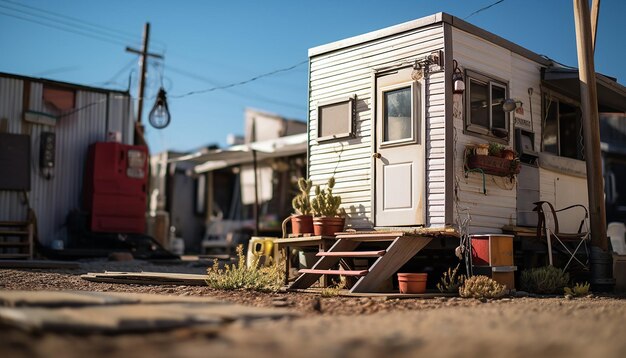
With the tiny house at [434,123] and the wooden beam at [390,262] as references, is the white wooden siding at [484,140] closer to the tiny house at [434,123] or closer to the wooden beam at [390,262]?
the tiny house at [434,123]

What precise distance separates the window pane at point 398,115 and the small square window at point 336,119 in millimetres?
599

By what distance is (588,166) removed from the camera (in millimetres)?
9523

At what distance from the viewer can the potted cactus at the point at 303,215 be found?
30.9 feet

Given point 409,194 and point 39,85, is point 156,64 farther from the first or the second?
point 409,194

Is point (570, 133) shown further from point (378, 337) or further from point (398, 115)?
point (378, 337)

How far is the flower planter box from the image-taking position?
8695mm

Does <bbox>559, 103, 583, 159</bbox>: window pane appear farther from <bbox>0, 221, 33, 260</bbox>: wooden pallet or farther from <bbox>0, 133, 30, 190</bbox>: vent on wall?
<bbox>0, 133, 30, 190</bbox>: vent on wall

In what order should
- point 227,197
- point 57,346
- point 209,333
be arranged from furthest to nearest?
point 227,197, point 209,333, point 57,346

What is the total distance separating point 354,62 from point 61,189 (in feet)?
27.5

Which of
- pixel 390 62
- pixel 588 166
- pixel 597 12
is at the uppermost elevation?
pixel 597 12

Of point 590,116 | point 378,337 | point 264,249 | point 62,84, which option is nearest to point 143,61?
point 62,84

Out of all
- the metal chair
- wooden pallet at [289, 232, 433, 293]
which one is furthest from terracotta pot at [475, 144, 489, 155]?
the metal chair

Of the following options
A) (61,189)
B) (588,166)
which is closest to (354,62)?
(588,166)

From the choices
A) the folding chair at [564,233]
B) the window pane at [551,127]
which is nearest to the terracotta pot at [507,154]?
the folding chair at [564,233]
